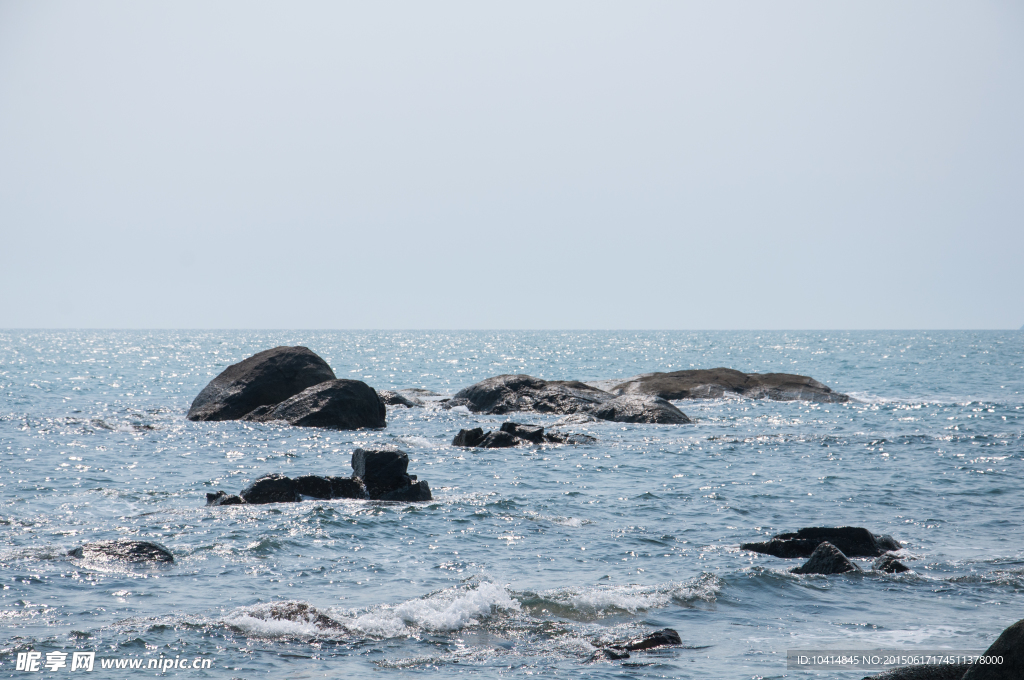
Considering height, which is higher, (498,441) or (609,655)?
(609,655)

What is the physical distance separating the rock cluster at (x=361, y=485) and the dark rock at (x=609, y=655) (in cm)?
893

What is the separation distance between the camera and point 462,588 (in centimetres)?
1066

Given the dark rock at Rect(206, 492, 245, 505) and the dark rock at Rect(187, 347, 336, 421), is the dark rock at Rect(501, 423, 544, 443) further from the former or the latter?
A: the dark rock at Rect(206, 492, 245, 505)

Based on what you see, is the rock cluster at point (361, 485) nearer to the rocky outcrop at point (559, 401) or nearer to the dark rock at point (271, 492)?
the dark rock at point (271, 492)

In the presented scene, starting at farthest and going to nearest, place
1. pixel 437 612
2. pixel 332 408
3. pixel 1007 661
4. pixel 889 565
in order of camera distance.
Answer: pixel 332 408
pixel 889 565
pixel 437 612
pixel 1007 661

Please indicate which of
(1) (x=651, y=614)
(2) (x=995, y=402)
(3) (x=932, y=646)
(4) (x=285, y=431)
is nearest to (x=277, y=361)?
(4) (x=285, y=431)

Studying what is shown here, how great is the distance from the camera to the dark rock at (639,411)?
32.6m

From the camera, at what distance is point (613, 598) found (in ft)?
33.8

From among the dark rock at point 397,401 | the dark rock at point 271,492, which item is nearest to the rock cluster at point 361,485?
the dark rock at point 271,492

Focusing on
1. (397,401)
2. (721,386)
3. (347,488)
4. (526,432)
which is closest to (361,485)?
(347,488)

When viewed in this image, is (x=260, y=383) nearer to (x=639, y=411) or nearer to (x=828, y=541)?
(x=639, y=411)

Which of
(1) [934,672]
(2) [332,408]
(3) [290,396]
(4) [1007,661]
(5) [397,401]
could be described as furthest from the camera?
(5) [397,401]

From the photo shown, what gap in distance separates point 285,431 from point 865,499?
19.0 m

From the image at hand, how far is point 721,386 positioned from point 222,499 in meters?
33.7
